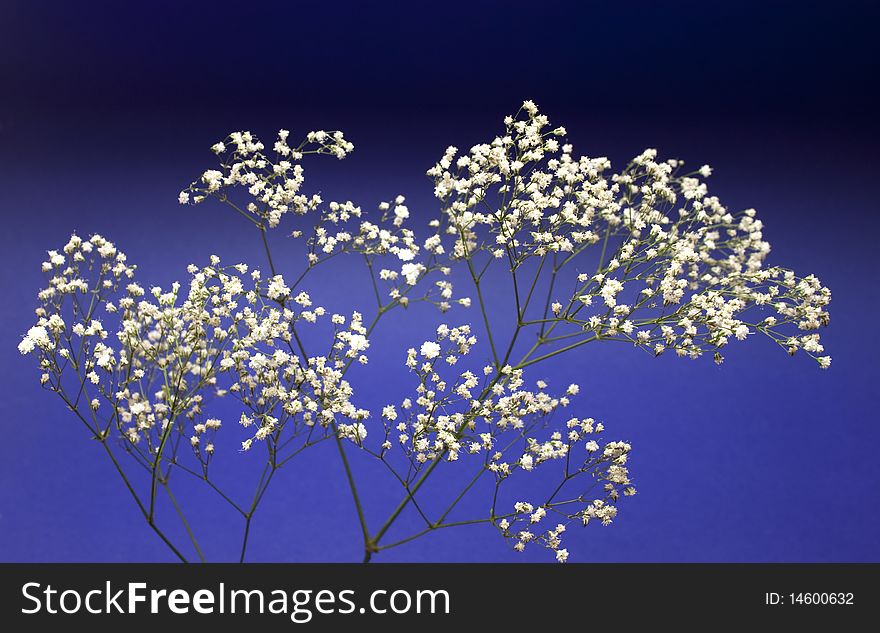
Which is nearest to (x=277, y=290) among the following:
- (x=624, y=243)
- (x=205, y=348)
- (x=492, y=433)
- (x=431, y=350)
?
(x=205, y=348)

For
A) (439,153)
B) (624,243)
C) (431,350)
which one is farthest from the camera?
(439,153)

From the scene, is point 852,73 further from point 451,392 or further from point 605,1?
point 451,392

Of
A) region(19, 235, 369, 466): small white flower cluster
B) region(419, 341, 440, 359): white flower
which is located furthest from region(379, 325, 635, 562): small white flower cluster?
region(19, 235, 369, 466): small white flower cluster

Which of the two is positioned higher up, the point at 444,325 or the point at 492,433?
the point at 444,325

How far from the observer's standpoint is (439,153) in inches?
103

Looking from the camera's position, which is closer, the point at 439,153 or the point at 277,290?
the point at 277,290

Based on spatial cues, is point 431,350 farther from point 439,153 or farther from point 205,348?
point 439,153

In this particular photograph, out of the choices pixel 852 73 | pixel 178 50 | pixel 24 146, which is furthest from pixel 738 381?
pixel 24 146

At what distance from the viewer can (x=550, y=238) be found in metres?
1.70

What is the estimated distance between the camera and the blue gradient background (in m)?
2.56

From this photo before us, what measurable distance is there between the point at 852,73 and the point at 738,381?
3.43ft

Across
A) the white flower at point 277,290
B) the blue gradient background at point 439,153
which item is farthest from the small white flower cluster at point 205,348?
the blue gradient background at point 439,153

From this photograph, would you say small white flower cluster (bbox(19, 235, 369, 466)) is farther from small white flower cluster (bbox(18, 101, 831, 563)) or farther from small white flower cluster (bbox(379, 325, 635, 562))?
small white flower cluster (bbox(379, 325, 635, 562))
